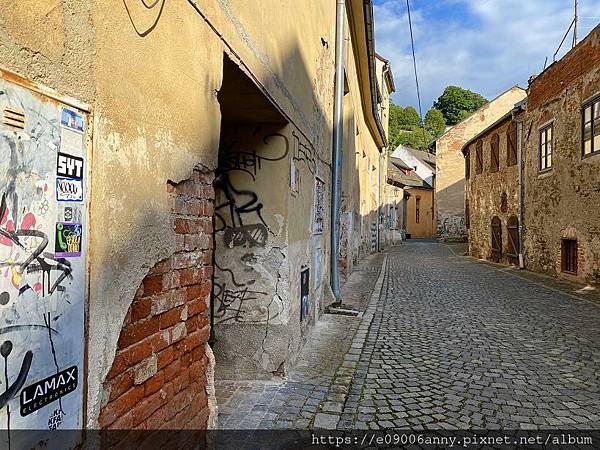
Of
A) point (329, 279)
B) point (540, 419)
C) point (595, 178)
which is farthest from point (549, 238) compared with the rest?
point (540, 419)

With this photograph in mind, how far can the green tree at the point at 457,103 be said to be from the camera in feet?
212

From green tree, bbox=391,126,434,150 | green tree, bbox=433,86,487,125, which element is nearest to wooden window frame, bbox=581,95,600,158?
green tree, bbox=391,126,434,150

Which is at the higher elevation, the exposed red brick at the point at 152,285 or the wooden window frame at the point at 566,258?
the exposed red brick at the point at 152,285

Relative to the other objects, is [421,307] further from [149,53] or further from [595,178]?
[149,53]

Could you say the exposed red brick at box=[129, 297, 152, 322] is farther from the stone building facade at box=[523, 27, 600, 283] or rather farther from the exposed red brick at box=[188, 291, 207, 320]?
the stone building facade at box=[523, 27, 600, 283]

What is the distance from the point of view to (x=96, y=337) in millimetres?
1800

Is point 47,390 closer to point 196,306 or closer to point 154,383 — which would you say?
point 154,383

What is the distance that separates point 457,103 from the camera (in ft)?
212

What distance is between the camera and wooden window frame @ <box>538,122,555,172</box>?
1402 centimetres

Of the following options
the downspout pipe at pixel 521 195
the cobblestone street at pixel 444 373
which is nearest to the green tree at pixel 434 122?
the downspout pipe at pixel 521 195

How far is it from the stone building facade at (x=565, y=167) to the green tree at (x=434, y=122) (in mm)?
48646

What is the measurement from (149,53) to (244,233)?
102 inches

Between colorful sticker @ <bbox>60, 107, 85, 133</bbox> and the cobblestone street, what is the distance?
264cm

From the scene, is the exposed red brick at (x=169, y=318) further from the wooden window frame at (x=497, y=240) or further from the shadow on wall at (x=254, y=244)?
the wooden window frame at (x=497, y=240)
